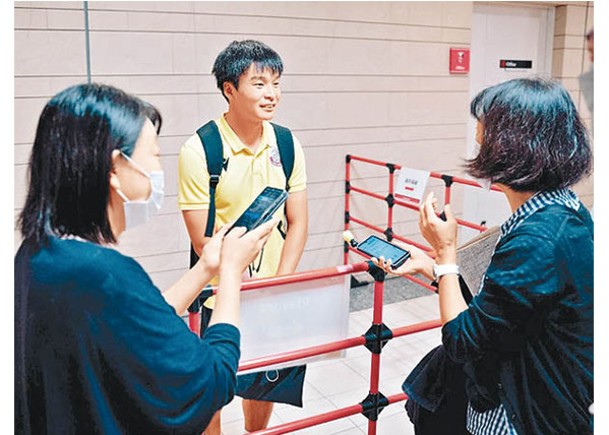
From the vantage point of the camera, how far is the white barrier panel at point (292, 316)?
5.65 ft

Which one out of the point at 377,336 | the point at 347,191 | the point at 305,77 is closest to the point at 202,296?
the point at 377,336

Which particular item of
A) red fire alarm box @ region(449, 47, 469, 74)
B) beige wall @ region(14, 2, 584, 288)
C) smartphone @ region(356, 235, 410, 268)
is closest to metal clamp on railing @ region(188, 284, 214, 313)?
smartphone @ region(356, 235, 410, 268)

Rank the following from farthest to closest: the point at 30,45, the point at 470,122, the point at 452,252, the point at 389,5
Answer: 1. the point at 470,122
2. the point at 389,5
3. the point at 30,45
4. the point at 452,252

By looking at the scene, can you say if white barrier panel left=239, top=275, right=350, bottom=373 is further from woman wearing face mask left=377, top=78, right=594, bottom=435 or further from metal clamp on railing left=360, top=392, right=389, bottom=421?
woman wearing face mask left=377, top=78, right=594, bottom=435

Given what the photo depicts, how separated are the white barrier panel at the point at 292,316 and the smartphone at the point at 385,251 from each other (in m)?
0.25

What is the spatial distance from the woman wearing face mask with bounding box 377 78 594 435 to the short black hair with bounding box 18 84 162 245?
30.1 inches

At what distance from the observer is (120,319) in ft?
2.97

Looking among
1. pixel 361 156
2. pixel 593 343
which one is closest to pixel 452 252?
pixel 593 343

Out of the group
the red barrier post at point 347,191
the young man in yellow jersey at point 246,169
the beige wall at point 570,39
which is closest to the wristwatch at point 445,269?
the young man in yellow jersey at point 246,169

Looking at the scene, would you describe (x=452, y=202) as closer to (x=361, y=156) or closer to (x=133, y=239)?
(x=361, y=156)

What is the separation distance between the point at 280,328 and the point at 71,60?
2.27 metres

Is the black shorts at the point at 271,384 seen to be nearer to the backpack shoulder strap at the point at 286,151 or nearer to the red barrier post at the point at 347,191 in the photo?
the backpack shoulder strap at the point at 286,151

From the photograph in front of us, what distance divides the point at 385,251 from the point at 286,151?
0.72m

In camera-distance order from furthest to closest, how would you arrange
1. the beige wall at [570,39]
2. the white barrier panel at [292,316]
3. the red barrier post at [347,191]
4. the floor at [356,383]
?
the beige wall at [570,39] → the red barrier post at [347,191] → the floor at [356,383] → the white barrier panel at [292,316]
